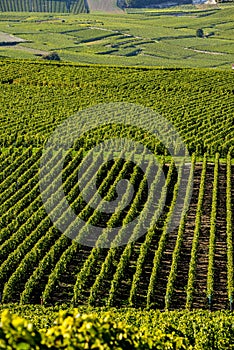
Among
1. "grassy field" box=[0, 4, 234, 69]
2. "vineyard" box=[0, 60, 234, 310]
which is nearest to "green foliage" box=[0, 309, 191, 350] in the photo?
"vineyard" box=[0, 60, 234, 310]

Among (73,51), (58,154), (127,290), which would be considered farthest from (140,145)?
(73,51)

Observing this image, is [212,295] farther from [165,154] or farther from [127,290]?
[165,154]

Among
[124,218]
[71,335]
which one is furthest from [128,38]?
[71,335]

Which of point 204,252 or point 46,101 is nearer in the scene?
point 204,252

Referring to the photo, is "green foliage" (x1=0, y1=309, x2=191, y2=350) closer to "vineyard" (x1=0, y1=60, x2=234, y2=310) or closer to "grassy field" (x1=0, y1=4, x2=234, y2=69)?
"vineyard" (x1=0, y1=60, x2=234, y2=310)

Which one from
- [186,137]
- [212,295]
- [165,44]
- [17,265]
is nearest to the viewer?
[212,295]

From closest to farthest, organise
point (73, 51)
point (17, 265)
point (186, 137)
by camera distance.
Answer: point (17, 265)
point (186, 137)
point (73, 51)

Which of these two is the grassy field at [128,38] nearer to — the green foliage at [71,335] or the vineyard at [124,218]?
the vineyard at [124,218]
